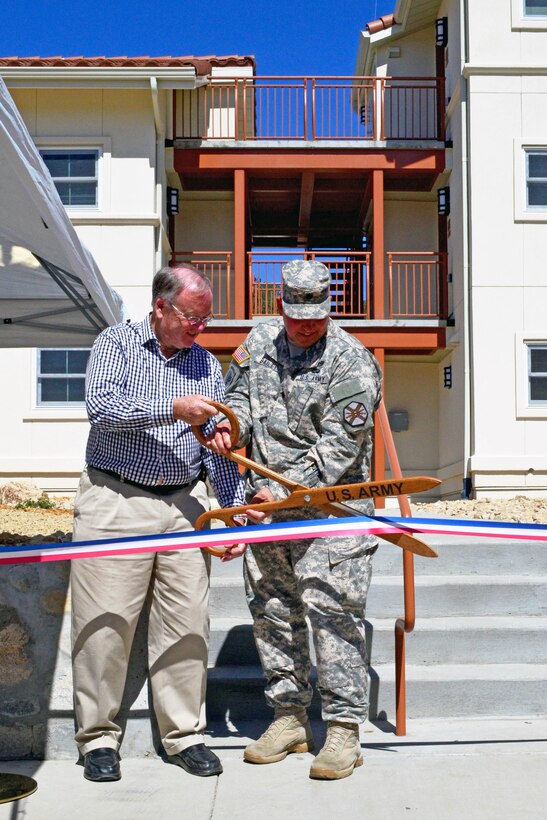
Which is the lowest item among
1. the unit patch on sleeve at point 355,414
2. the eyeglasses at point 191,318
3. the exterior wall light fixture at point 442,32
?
the unit patch on sleeve at point 355,414

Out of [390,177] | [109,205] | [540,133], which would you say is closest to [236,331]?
[109,205]

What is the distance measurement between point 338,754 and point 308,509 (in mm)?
889

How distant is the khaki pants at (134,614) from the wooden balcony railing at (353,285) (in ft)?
34.4

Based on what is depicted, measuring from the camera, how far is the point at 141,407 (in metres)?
3.23

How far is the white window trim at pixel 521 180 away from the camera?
516 inches

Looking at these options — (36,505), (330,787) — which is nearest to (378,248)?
(36,505)

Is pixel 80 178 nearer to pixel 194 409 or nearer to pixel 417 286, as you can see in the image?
pixel 417 286

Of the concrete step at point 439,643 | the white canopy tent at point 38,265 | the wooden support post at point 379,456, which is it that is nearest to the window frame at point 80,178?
the wooden support post at point 379,456

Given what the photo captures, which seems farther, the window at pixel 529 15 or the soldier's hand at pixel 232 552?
the window at pixel 529 15

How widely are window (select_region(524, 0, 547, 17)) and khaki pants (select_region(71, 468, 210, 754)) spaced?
12.2 metres

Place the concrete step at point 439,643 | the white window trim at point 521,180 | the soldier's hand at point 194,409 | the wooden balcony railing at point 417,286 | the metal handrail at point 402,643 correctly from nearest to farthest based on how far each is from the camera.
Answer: the soldier's hand at point 194,409 → the metal handrail at point 402,643 → the concrete step at point 439,643 → the white window trim at point 521,180 → the wooden balcony railing at point 417,286

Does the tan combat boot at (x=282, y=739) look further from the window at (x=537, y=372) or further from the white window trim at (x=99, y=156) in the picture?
the white window trim at (x=99, y=156)

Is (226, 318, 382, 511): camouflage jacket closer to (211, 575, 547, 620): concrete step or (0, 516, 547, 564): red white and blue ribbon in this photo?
(0, 516, 547, 564): red white and blue ribbon

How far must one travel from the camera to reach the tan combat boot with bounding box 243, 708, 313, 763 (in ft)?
11.3
